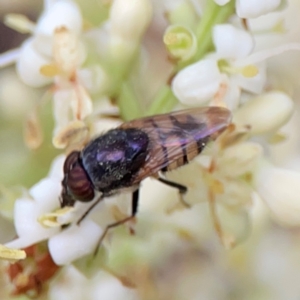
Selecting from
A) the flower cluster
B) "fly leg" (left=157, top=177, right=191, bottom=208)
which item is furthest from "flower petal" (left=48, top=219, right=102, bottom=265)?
"fly leg" (left=157, top=177, right=191, bottom=208)

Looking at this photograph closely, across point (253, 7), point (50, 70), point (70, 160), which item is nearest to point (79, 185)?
point (70, 160)

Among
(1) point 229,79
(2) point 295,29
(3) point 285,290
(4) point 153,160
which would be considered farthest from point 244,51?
(3) point 285,290

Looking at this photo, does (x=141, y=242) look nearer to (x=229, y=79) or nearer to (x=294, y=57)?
(x=229, y=79)

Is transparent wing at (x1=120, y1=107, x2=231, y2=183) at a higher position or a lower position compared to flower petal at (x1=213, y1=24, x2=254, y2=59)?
lower

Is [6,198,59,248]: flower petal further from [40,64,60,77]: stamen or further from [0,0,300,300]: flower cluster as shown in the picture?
[40,64,60,77]: stamen

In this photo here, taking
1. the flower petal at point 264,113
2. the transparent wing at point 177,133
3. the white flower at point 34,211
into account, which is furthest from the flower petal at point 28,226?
the flower petal at point 264,113

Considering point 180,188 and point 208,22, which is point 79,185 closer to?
point 180,188
